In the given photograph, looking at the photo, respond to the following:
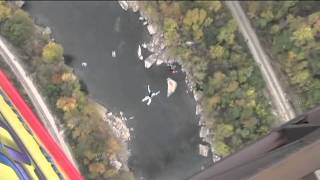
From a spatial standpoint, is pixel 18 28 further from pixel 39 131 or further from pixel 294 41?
pixel 294 41

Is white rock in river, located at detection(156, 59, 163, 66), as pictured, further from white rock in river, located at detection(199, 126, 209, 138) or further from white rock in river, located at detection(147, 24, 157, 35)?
white rock in river, located at detection(199, 126, 209, 138)

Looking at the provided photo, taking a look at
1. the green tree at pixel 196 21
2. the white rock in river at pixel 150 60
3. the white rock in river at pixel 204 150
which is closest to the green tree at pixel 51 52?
the white rock in river at pixel 150 60

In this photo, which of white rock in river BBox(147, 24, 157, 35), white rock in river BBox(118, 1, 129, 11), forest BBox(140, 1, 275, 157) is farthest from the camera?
white rock in river BBox(118, 1, 129, 11)


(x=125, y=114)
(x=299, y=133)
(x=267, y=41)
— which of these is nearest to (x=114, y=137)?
(x=125, y=114)

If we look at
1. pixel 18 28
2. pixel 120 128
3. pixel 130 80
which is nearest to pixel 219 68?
pixel 130 80

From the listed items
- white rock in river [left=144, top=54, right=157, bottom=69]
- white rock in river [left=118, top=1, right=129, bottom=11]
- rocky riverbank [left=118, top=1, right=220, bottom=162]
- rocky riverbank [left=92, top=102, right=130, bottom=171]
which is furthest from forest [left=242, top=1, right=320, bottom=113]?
rocky riverbank [left=92, top=102, right=130, bottom=171]

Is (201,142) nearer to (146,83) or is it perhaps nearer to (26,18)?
(146,83)
